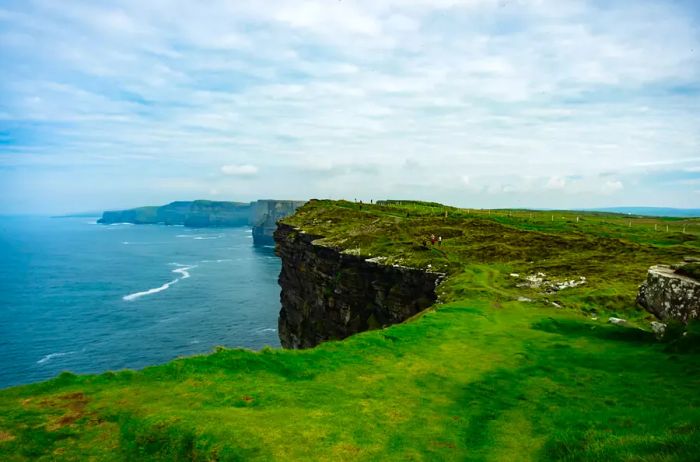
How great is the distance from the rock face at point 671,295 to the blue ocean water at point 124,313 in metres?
64.4

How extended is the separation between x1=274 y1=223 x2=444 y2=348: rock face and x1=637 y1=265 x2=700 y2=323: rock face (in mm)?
18491

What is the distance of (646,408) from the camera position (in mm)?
12047

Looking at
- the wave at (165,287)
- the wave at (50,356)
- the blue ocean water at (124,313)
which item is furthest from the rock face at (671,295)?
the wave at (165,287)

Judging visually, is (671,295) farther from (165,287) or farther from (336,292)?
(165,287)

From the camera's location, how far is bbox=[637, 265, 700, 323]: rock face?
55.3 ft

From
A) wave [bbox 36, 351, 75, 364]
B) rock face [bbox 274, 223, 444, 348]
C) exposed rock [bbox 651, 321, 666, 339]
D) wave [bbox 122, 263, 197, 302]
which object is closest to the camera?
exposed rock [bbox 651, 321, 666, 339]

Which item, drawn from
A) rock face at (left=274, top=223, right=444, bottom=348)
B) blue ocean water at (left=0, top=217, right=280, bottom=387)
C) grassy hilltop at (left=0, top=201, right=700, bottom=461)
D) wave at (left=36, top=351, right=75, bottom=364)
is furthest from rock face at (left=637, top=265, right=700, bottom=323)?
wave at (left=36, top=351, right=75, bottom=364)

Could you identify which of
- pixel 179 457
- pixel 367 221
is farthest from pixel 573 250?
pixel 179 457

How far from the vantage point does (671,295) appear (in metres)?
17.9

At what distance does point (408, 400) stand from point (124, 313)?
96.0 metres

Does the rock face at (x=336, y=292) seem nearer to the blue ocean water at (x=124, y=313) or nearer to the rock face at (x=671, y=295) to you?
the blue ocean water at (x=124, y=313)

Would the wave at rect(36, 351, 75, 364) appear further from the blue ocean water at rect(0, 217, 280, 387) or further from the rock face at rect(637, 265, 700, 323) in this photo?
the rock face at rect(637, 265, 700, 323)

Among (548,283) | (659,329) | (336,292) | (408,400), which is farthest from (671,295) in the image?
(336,292)

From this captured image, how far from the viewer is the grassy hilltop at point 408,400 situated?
10.3 metres
